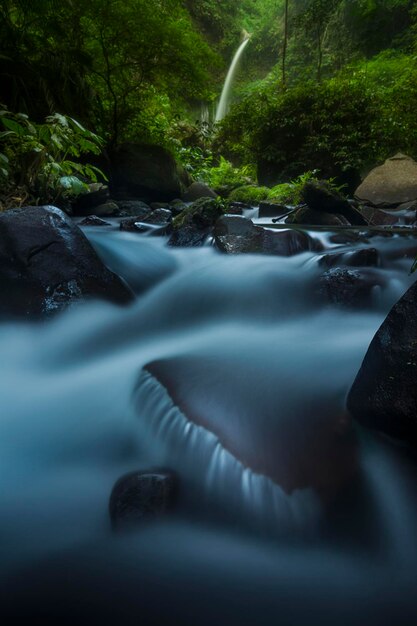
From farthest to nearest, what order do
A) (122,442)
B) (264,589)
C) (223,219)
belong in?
(223,219)
(122,442)
(264,589)

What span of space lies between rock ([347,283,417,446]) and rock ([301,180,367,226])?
17.2 feet

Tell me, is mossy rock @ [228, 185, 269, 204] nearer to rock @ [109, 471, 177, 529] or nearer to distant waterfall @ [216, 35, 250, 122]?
rock @ [109, 471, 177, 529]

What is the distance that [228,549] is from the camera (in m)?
1.36

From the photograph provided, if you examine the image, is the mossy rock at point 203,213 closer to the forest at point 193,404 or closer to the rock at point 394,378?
the forest at point 193,404

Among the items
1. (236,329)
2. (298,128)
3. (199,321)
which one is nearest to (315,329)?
(236,329)

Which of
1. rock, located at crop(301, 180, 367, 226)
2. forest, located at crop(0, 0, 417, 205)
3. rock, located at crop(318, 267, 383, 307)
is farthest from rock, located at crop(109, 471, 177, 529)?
rock, located at crop(301, 180, 367, 226)

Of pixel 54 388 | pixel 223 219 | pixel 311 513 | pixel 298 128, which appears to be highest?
pixel 298 128

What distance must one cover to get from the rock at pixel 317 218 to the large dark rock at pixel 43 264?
428cm

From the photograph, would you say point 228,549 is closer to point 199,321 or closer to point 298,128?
point 199,321

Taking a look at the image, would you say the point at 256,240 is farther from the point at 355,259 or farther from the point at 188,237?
the point at 355,259

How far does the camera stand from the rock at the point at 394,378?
1616mm

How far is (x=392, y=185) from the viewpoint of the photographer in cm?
839

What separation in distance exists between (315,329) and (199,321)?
3.04ft

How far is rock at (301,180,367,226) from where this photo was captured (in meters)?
6.55
